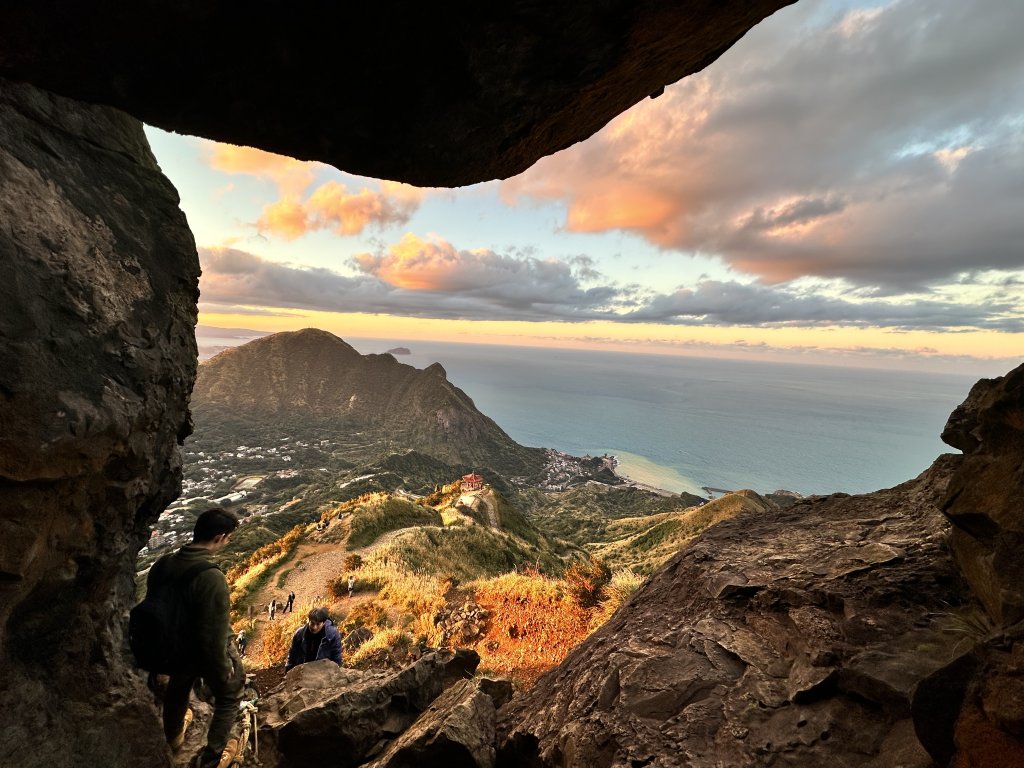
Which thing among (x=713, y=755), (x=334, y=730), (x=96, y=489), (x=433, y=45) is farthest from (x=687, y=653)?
(x=96, y=489)

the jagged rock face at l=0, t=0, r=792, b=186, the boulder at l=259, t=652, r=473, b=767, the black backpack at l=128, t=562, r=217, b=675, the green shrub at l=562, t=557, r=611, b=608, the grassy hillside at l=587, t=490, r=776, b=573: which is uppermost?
the jagged rock face at l=0, t=0, r=792, b=186

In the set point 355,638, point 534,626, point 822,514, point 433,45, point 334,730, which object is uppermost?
point 433,45

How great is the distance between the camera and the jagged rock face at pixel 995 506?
3.43 metres

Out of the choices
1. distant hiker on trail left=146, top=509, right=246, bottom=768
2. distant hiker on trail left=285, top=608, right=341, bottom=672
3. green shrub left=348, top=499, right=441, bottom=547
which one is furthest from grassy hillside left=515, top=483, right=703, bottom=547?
distant hiker on trail left=146, top=509, right=246, bottom=768

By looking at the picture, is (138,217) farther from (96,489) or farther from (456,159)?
(456,159)

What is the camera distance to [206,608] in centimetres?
481

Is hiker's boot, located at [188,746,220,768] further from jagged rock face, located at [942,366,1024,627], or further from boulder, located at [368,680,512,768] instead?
jagged rock face, located at [942,366,1024,627]

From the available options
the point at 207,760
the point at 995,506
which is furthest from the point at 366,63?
the point at 207,760

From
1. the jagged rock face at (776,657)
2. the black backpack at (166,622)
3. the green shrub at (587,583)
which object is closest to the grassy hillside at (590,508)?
the green shrub at (587,583)

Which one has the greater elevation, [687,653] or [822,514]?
[822,514]

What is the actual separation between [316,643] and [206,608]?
4.71 meters

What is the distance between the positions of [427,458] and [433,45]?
156m

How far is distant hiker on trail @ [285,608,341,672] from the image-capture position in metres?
8.45

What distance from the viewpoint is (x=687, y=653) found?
5.33 metres
